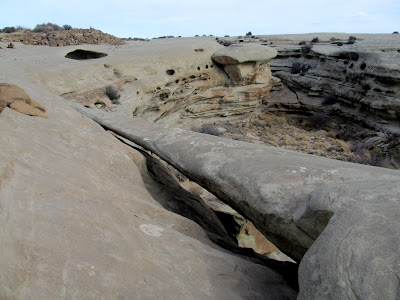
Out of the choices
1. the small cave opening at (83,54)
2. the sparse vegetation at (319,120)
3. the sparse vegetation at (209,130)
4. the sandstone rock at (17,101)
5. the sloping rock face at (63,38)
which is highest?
the sloping rock face at (63,38)

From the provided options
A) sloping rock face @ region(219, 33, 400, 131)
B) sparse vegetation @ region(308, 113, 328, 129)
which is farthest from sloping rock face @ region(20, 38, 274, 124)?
sparse vegetation @ region(308, 113, 328, 129)

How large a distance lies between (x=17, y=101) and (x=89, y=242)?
2877mm

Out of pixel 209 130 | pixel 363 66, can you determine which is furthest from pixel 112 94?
pixel 363 66

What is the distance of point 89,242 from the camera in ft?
6.83

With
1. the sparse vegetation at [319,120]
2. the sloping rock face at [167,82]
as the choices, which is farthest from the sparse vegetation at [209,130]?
the sparse vegetation at [319,120]

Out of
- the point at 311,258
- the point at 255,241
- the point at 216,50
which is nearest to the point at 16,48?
the point at 216,50

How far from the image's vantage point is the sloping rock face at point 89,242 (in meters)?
1.79

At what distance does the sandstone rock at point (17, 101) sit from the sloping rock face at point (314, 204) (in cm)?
152

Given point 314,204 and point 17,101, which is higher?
point 17,101

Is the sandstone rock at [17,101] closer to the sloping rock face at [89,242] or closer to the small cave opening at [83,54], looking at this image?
the sloping rock face at [89,242]

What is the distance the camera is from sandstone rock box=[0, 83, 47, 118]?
3.90 metres

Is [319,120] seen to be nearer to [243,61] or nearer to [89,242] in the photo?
[243,61]

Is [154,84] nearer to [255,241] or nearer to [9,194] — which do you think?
[255,241]

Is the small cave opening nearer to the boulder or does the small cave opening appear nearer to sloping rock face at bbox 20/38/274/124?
sloping rock face at bbox 20/38/274/124
